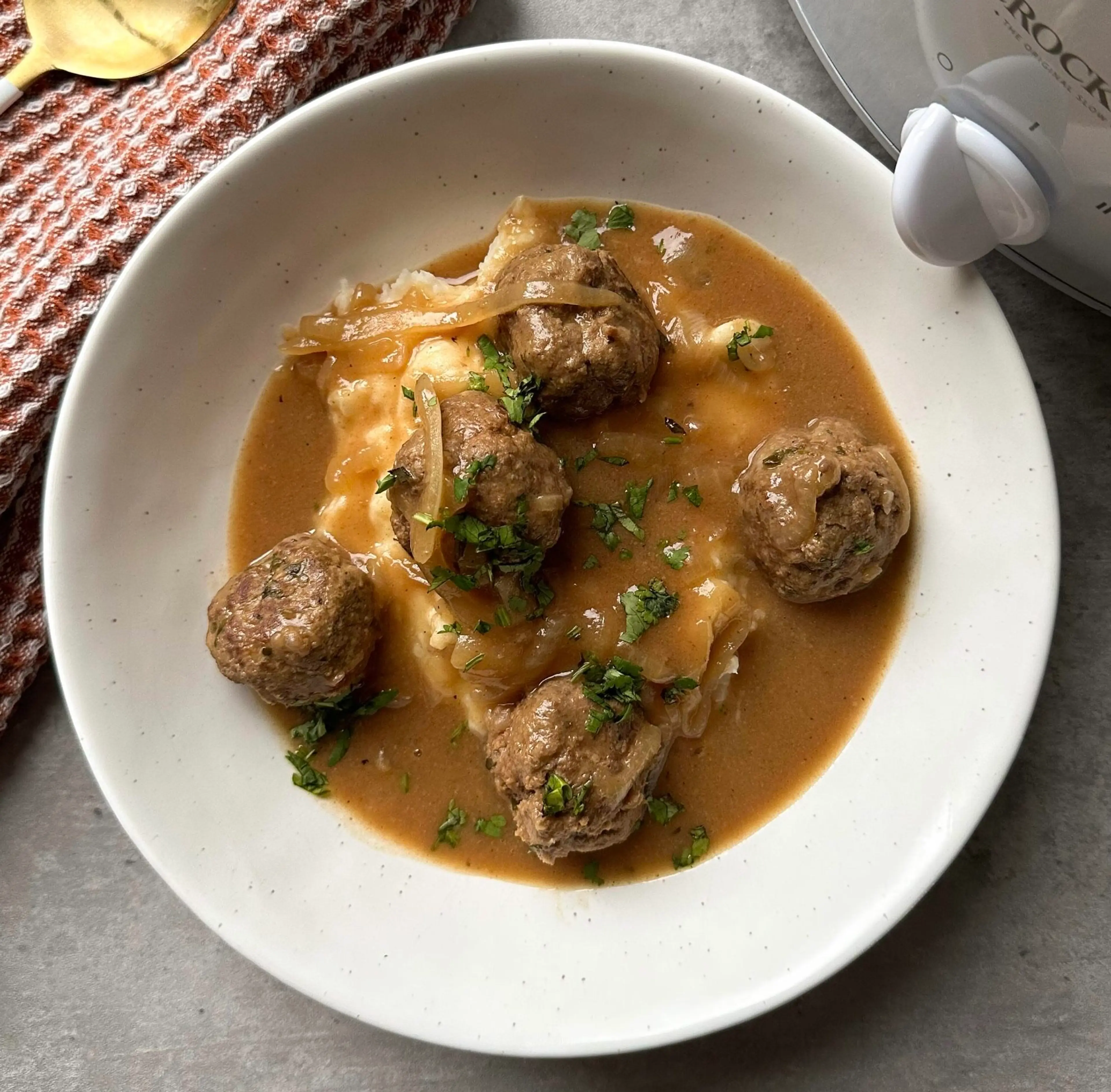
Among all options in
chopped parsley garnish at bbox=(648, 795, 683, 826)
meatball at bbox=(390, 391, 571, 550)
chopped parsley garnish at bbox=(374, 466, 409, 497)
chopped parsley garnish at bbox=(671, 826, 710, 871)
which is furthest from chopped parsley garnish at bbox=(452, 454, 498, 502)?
chopped parsley garnish at bbox=(671, 826, 710, 871)

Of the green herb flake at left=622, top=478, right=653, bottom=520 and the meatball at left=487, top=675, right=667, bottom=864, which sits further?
the green herb flake at left=622, top=478, right=653, bottom=520

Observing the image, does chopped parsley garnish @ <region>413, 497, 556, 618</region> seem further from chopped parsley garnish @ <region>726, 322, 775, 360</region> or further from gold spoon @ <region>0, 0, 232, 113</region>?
gold spoon @ <region>0, 0, 232, 113</region>

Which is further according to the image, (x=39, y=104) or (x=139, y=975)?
(x=139, y=975)

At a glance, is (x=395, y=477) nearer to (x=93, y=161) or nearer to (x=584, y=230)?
(x=584, y=230)

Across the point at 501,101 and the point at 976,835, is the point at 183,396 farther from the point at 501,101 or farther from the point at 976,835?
the point at 976,835

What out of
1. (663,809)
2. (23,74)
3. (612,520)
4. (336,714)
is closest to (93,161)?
(23,74)

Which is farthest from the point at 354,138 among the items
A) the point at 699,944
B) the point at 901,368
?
the point at 699,944

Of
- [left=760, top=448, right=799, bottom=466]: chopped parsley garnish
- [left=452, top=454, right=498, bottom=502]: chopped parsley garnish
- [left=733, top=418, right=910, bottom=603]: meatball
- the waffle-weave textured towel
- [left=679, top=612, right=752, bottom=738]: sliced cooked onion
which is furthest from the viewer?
[left=679, top=612, right=752, bottom=738]: sliced cooked onion
